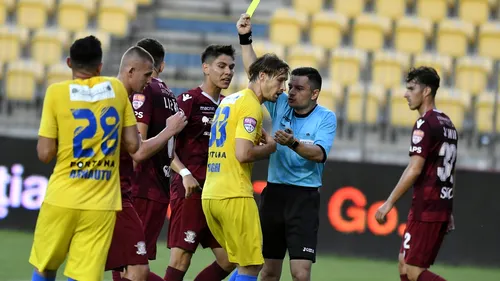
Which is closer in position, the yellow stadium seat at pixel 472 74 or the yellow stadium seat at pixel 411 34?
the yellow stadium seat at pixel 472 74

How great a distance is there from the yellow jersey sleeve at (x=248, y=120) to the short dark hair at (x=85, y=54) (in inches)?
55.1

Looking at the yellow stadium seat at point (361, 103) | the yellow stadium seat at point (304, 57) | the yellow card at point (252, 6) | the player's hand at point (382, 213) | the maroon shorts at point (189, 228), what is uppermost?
the yellow stadium seat at point (304, 57)

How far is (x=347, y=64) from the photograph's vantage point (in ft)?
55.5

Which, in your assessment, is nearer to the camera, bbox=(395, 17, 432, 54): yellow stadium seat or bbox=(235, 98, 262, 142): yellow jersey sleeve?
bbox=(235, 98, 262, 142): yellow jersey sleeve

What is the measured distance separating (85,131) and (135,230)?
1.11 m

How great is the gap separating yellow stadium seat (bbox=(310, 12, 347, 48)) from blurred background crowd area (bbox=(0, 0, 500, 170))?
19 millimetres

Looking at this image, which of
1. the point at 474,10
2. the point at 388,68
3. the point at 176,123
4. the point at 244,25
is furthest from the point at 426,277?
the point at 474,10

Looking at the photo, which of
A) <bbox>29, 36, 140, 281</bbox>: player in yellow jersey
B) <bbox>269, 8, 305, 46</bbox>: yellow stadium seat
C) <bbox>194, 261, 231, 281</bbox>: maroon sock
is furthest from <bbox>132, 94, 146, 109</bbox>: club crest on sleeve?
<bbox>269, 8, 305, 46</bbox>: yellow stadium seat

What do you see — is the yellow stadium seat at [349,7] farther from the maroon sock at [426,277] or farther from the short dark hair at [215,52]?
the maroon sock at [426,277]

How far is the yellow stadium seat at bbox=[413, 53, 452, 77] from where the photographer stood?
55.7ft

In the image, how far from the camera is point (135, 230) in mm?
7094

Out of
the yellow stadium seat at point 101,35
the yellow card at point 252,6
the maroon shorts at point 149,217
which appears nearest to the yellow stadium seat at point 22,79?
the yellow stadium seat at point 101,35

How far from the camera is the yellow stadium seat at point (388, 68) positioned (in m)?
16.7

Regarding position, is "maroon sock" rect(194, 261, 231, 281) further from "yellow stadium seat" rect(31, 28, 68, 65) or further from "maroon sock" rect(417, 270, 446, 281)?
"yellow stadium seat" rect(31, 28, 68, 65)
